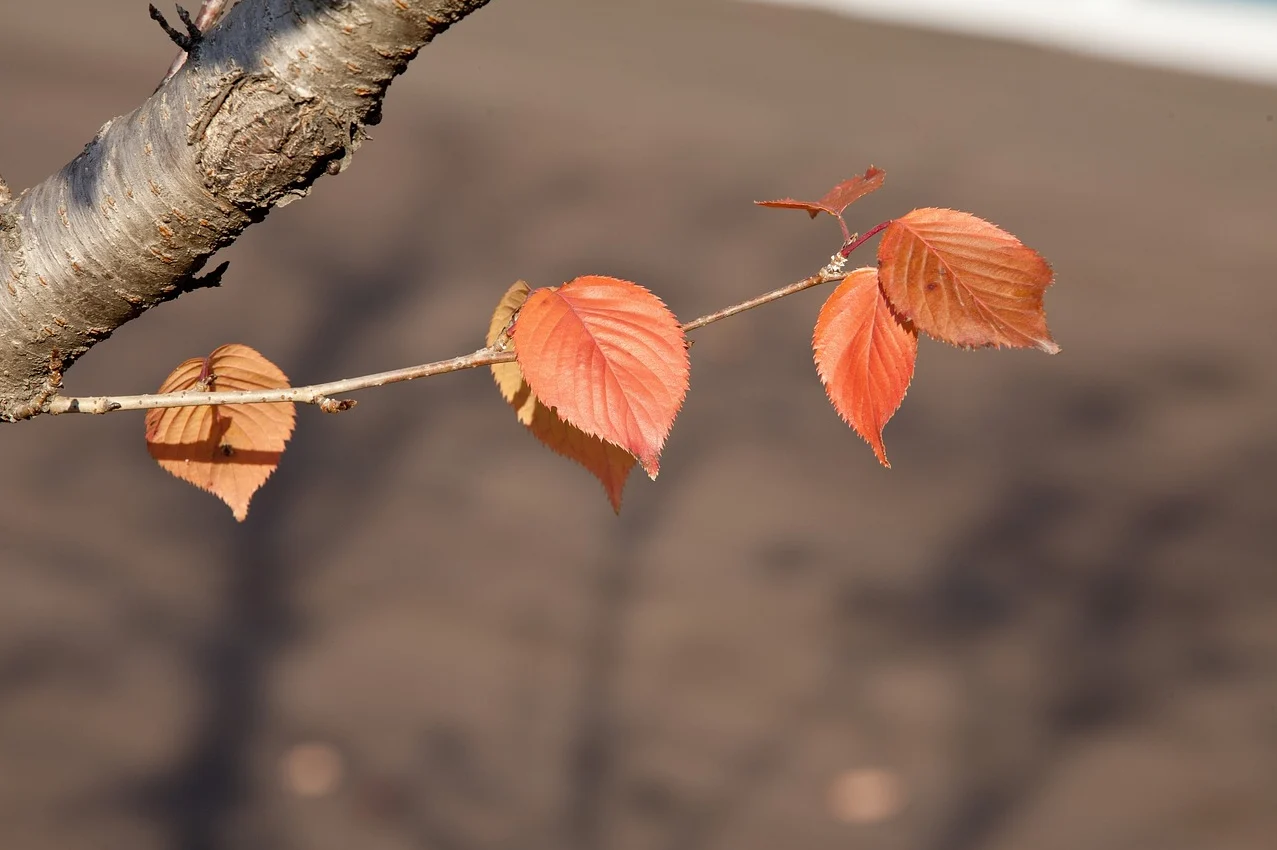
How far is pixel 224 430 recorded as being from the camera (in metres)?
0.95

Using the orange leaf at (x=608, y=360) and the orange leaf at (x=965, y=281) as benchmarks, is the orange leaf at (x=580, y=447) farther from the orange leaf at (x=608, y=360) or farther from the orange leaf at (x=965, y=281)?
the orange leaf at (x=965, y=281)

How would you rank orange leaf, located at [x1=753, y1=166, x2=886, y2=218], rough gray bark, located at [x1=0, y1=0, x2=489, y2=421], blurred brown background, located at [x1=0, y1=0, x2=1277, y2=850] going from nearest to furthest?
1. rough gray bark, located at [x1=0, y1=0, x2=489, y2=421]
2. orange leaf, located at [x1=753, y1=166, x2=886, y2=218]
3. blurred brown background, located at [x1=0, y1=0, x2=1277, y2=850]

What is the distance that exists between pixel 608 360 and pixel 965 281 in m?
0.27

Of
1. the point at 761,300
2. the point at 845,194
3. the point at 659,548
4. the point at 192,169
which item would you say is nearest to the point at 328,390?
the point at 192,169

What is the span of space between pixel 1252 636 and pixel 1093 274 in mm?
1774

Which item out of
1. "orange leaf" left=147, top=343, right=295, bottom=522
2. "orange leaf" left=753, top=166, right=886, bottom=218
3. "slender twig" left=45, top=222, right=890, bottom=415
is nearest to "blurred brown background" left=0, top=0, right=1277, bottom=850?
"orange leaf" left=147, top=343, right=295, bottom=522

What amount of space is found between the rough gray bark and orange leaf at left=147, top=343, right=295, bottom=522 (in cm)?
9

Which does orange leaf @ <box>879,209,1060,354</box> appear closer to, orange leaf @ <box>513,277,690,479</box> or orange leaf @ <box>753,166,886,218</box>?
orange leaf @ <box>753,166,886,218</box>

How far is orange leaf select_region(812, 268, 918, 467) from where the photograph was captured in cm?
79

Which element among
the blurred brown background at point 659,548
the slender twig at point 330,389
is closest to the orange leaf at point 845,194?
the slender twig at point 330,389

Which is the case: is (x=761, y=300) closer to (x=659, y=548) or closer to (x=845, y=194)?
(x=845, y=194)

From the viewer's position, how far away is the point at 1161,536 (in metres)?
3.17

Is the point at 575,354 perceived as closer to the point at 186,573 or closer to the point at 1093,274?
the point at 186,573

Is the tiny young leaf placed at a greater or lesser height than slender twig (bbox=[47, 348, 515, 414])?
lesser
